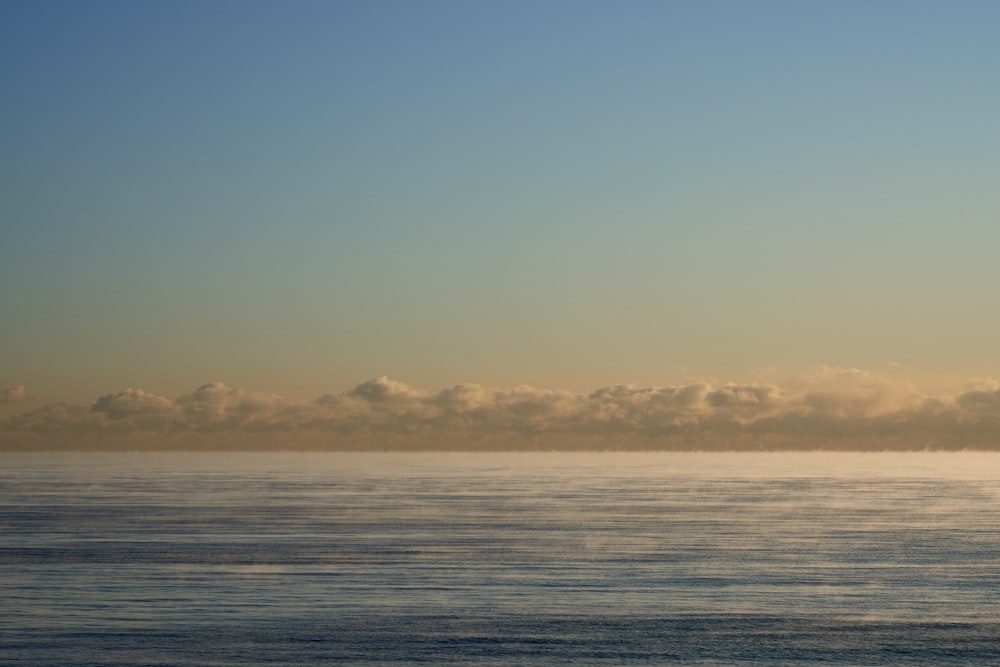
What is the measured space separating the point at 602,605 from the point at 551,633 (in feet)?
20.0

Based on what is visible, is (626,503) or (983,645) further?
(626,503)

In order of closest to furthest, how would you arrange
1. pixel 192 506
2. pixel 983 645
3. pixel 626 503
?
pixel 983 645 → pixel 192 506 → pixel 626 503

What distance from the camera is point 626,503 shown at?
114m

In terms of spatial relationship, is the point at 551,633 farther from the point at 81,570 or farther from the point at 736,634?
the point at 81,570

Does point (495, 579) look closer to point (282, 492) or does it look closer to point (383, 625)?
point (383, 625)

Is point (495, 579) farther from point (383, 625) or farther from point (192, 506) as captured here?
point (192, 506)

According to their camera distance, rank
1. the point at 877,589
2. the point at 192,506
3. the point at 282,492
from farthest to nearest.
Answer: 1. the point at 282,492
2. the point at 192,506
3. the point at 877,589

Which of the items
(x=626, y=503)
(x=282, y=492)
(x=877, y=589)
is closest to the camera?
(x=877, y=589)

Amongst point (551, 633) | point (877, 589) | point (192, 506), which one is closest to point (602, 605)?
point (551, 633)

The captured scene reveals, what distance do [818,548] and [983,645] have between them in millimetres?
29929

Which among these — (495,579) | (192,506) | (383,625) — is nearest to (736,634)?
(383,625)

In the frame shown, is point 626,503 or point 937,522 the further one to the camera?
A: point 626,503

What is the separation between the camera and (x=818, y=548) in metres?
64.4

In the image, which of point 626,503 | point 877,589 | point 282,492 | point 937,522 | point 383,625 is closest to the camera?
point 383,625
